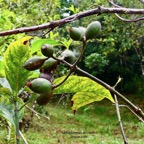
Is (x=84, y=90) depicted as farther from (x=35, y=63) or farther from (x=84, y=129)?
(x=84, y=129)

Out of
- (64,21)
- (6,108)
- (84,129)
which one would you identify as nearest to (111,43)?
(84,129)

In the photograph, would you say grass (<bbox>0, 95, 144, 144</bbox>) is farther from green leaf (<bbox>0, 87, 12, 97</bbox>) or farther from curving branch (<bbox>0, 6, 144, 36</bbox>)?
curving branch (<bbox>0, 6, 144, 36</bbox>)

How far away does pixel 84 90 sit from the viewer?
56 centimetres

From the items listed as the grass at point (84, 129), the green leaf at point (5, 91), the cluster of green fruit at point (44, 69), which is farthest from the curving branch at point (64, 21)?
the grass at point (84, 129)

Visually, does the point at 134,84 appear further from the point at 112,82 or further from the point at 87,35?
the point at 87,35

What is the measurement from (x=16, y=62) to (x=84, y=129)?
23.6ft

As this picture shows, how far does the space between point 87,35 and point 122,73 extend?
10883 mm

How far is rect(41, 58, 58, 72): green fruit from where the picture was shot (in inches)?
16.0

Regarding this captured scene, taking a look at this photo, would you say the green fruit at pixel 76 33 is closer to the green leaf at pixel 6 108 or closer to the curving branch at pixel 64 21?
the curving branch at pixel 64 21

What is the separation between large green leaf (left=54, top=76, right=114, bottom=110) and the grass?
4945mm

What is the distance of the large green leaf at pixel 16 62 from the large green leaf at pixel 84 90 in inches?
2.4

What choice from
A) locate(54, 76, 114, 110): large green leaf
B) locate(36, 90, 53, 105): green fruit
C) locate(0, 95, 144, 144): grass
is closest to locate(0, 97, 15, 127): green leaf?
locate(54, 76, 114, 110): large green leaf

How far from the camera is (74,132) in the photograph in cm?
707

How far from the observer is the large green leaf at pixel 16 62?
0.55m
